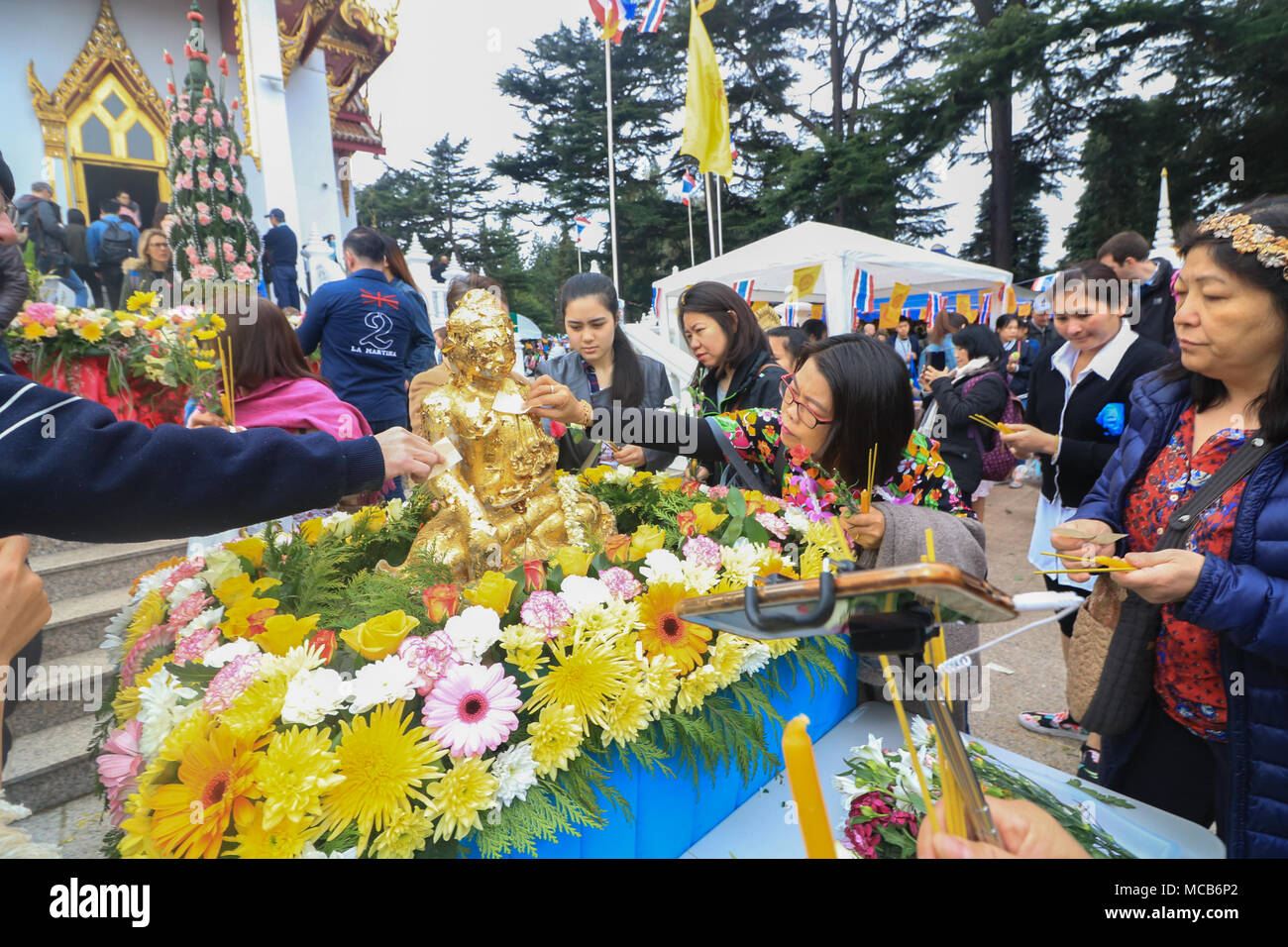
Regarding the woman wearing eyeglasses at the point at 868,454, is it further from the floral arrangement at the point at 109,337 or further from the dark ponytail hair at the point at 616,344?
the floral arrangement at the point at 109,337

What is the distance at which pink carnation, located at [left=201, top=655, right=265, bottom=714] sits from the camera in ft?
4.36

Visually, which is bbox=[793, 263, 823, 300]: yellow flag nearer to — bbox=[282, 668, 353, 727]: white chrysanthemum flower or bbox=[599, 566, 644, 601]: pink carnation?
bbox=[599, 566, 644, 601]: pink carnation

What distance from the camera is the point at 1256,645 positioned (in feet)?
4.55

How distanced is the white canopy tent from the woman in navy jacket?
694 cm

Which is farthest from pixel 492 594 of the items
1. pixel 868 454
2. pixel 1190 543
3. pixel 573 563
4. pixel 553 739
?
pixel 1190 543

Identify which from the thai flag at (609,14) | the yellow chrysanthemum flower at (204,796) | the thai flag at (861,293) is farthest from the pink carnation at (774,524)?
the thai flag at (609,14)

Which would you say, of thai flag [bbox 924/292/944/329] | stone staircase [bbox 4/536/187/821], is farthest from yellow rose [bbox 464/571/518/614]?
thai flag [bbox 924/292/944/329]

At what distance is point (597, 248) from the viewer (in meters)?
28.5

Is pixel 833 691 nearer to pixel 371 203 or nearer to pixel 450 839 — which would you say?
pixel 450 839

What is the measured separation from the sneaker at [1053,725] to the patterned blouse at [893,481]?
5.66ft

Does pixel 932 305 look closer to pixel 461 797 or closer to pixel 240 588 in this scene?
pixel 240 588

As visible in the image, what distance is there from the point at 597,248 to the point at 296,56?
17.4 metres
